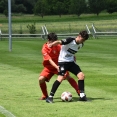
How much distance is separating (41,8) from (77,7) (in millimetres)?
6357

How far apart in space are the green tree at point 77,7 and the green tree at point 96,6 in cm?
130

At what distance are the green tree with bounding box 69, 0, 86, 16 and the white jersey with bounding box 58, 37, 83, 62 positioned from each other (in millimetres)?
80031

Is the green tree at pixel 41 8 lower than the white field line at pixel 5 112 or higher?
lower

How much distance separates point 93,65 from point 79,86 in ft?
34.4

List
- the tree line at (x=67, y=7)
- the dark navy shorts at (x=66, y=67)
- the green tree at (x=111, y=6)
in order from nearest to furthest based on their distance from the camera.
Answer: the dark navy shorts at (x=66, y=67)
the tree line at (x=67, y=7)
the green tree at (x=111, y=6)

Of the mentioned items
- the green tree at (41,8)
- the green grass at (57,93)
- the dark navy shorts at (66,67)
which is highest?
the dark navy shorts at (66,67)

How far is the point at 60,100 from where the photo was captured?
42.1 feet

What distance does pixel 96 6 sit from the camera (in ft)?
307

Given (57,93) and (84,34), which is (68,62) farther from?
(57,93)

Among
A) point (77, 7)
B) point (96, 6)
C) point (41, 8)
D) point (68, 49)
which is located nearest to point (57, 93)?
point (68, 49)

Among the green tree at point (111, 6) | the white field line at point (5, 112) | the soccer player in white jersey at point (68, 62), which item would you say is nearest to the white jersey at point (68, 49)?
the soccer player in white jersey at point (68, 62)

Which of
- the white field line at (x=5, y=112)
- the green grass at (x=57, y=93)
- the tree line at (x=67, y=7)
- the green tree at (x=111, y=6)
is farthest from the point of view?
the green tree at (x=111, y=6)

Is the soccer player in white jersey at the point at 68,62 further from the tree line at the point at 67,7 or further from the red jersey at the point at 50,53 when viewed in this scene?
the tree line at the point at 67,7

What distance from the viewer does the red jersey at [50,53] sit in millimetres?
12852
